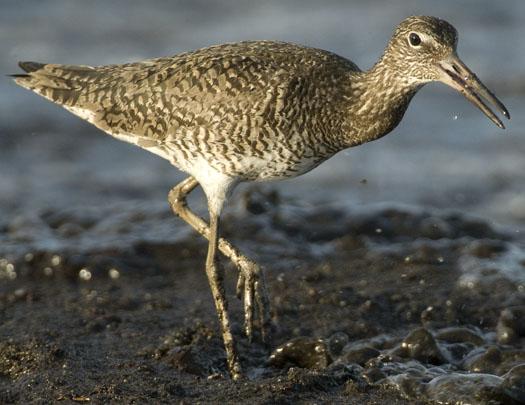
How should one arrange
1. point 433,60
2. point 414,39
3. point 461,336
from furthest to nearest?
point 461,336 → point 414,39 → point 433,60

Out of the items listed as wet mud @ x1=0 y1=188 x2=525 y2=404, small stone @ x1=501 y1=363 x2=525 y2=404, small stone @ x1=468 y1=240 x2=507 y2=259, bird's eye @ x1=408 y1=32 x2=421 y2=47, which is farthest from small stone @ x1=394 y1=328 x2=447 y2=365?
bird's eye @ x1=408 y1=32 x2=421 y2=47

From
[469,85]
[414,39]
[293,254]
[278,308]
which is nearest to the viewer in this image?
[469,85]

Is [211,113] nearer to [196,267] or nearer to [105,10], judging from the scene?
[196,267]

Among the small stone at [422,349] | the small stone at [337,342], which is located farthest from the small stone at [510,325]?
the small stone at [337,342]

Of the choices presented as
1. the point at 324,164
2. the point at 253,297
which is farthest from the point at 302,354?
the point at 324,164

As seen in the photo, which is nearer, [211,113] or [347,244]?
[211,113]

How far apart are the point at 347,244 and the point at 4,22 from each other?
8.19 metres

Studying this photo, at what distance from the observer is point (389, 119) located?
24.8 feet

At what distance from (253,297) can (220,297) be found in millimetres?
242

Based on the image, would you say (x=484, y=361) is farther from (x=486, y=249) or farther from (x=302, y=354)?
(x=486, y=249)

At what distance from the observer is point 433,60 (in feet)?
23.5

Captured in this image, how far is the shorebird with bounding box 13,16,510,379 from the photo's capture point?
24.1ft

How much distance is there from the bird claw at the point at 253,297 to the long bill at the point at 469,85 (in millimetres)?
1943

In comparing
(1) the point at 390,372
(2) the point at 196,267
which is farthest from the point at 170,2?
(1) the point at 390,372
